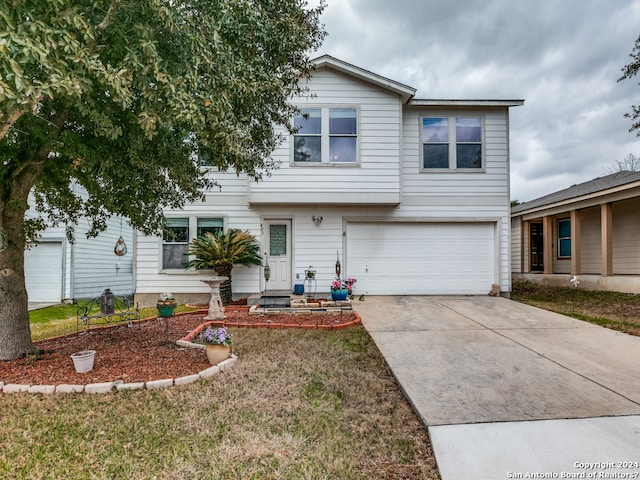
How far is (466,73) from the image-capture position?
16547 millimetres

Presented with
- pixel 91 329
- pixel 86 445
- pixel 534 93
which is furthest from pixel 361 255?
pixel 534 93

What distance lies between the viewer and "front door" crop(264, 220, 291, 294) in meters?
10.2

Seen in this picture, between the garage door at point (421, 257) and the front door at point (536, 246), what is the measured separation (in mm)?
7045

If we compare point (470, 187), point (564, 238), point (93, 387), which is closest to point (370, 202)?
point (470, 187)

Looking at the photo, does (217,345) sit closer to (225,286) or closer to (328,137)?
(225,286)

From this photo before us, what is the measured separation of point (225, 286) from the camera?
9.55 metres

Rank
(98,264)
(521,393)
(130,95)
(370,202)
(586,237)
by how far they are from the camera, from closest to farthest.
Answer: (130,95), (521,393), (370,202), (586,237), (98,264)

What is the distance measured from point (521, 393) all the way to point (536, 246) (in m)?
14.8

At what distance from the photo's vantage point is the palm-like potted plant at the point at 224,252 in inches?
355

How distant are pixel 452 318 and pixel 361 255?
3619mm

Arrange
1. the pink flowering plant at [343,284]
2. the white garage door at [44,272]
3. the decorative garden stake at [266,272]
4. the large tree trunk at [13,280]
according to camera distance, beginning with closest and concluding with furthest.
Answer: the large tree trunk at [13,280] < the pink flowering plant at [343,284] < the decorative garden stake at [266,272] < the white garage door at [44,272]

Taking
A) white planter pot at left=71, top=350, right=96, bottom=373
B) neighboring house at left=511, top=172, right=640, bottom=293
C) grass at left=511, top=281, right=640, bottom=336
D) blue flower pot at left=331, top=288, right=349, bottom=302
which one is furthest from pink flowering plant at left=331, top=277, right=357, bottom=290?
neighboring house at left=511, top=172, right=640, bottom=293

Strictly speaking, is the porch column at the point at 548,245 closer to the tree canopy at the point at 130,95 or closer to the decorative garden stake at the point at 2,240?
the tree canopy at the point at 130,95

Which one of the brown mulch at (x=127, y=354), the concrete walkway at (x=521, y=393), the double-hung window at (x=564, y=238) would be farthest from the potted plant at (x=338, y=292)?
the double-hung window at (x=564, y=238)
